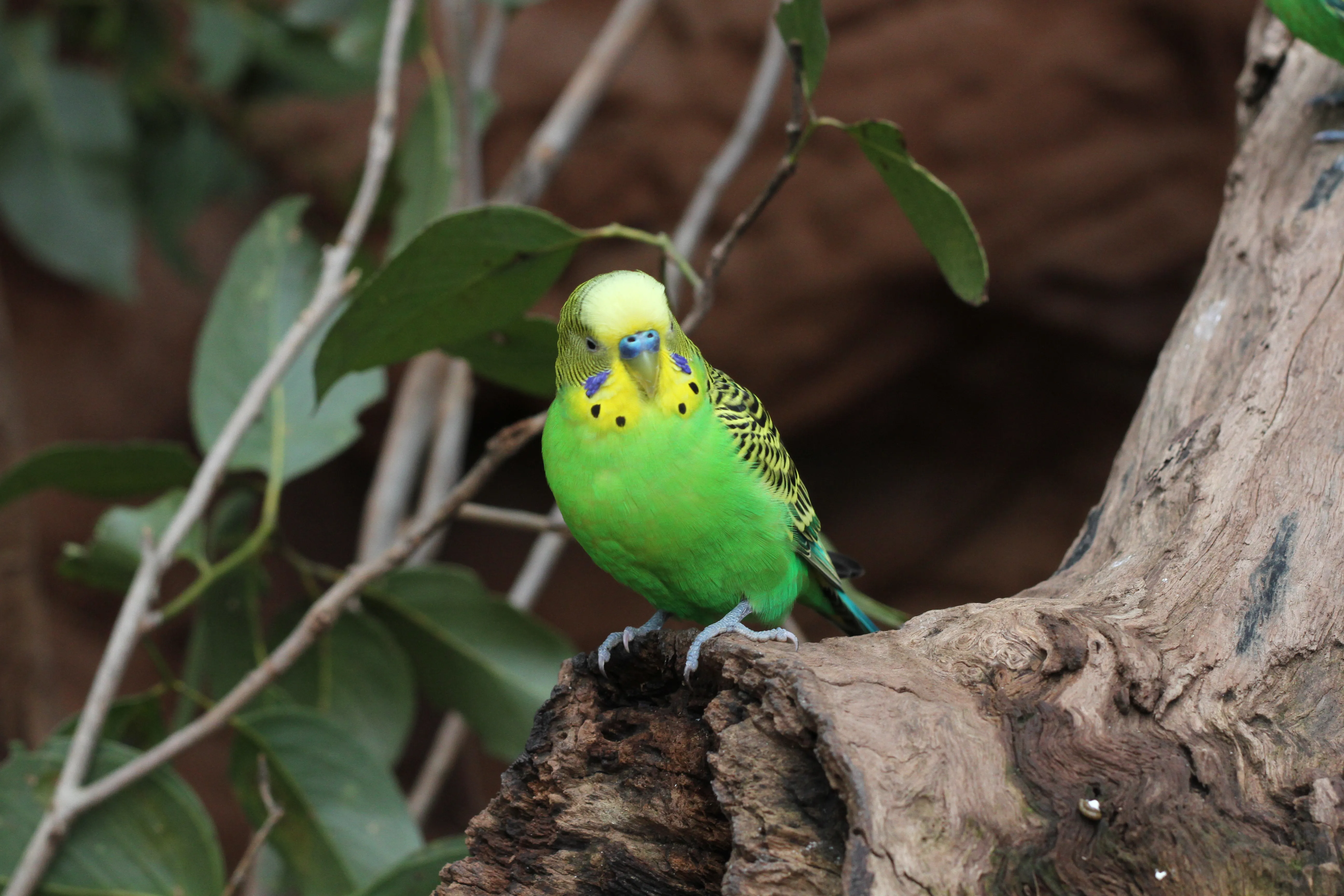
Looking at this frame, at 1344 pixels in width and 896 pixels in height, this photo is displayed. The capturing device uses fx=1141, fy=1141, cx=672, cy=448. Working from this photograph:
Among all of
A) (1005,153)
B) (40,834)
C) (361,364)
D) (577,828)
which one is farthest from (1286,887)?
(1005,153)

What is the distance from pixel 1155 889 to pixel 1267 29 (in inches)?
95.0

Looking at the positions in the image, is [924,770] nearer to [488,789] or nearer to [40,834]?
[40,834]

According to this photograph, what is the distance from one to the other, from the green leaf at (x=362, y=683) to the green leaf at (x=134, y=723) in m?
0.30

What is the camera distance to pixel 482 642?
2896 millimetres

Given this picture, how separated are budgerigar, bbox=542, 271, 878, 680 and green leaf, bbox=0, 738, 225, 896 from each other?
4.21 feet

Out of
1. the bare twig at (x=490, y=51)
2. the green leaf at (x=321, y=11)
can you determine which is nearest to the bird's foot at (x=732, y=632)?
the bare twig at (x=490, y=51)

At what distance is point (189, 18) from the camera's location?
16.8ft

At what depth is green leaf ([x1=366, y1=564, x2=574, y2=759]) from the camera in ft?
9.36

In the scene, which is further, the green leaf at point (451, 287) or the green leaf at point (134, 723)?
the green leaf at point (134, 723)

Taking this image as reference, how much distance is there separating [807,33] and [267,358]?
1.56 metres

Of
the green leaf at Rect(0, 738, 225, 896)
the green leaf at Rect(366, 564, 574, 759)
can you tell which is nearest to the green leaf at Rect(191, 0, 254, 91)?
the green leaf at Rect(366, 564, 574, 759)

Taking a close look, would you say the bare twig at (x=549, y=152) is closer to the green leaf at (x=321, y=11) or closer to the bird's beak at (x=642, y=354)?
the green leaf at (x=321, y=11)

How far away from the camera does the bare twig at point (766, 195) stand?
2.08m

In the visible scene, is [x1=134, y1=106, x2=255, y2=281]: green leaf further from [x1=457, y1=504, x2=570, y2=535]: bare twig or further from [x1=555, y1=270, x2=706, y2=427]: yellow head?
[x1=555, y1=270, x2=706, y2=427]: yellow head
